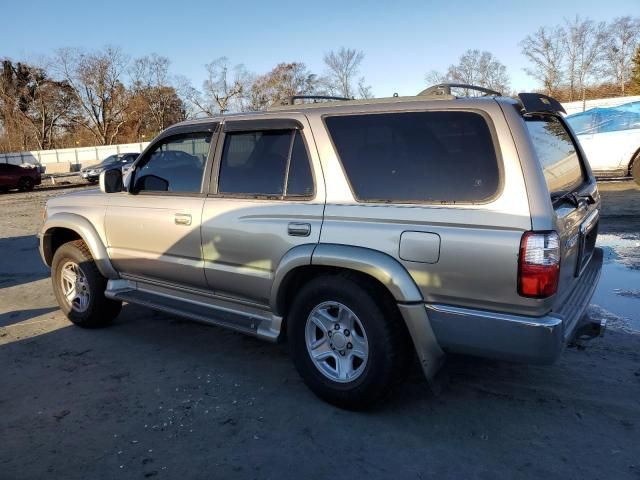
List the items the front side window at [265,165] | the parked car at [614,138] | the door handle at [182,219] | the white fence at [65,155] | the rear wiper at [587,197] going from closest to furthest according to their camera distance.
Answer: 1. the rear wiper at [587,197]
2. the front side window at [265,165]
3. the door handle at [182,219]
4. the parked car at [614,138]
5. the white fence at [65,155]

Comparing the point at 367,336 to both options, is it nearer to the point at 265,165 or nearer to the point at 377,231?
the point at 377,231

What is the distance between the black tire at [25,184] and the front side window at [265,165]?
24.9 metres

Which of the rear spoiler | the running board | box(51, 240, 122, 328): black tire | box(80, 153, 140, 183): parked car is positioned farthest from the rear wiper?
box(80, 153, 140, 183): parked car

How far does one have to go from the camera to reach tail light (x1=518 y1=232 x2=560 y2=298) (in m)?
2.54

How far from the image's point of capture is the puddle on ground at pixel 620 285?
455cm

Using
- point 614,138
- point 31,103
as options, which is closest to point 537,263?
point 614,138

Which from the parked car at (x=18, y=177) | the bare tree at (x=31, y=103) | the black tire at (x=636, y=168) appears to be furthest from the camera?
the bare tree at (x=31, y=103)

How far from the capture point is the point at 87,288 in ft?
15.8

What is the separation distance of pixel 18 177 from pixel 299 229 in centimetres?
2563

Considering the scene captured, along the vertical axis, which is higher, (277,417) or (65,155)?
(65,155)

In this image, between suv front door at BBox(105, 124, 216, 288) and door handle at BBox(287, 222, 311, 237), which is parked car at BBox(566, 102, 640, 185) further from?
door handle at BBox(287, 222, 311, 237)

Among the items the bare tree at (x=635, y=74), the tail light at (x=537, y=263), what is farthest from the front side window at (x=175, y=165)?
the bare tree at (x=635, y=74)

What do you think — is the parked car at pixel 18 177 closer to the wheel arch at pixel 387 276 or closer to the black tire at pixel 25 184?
the black tire at pixel 25 184

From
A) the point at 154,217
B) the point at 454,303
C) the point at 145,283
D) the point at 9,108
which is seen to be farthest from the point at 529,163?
the point at 9,108
